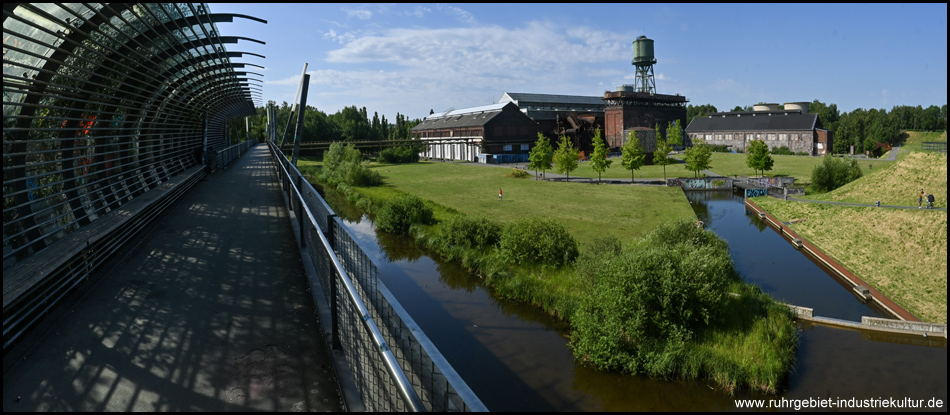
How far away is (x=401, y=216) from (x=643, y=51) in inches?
2792

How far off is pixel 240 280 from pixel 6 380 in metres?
2.78

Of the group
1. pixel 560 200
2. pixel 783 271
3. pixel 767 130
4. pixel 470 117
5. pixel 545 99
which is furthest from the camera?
pixel 545 99

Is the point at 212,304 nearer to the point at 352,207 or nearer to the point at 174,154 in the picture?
the point at 174,154

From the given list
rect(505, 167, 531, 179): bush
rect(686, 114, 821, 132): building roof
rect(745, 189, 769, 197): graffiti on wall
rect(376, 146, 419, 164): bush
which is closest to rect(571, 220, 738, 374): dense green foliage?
rect(745, 189, 769, 197): graffiti on wall

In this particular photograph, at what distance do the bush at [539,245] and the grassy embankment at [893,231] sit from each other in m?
10.1

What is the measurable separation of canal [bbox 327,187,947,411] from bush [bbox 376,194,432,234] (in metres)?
5.64

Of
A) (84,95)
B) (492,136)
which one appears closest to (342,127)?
(492,136)

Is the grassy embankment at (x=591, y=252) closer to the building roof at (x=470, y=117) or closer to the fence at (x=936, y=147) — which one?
the fence at (x=936, y=147)

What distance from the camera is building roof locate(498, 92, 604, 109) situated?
277 feet

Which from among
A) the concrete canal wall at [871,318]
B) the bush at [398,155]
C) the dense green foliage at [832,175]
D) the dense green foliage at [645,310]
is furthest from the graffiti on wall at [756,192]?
the bush at [398,155]

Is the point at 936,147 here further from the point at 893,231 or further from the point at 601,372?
the point at 601,372

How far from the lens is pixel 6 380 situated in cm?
427

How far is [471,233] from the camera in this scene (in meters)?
20.4

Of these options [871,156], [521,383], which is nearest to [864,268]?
[521,383]
